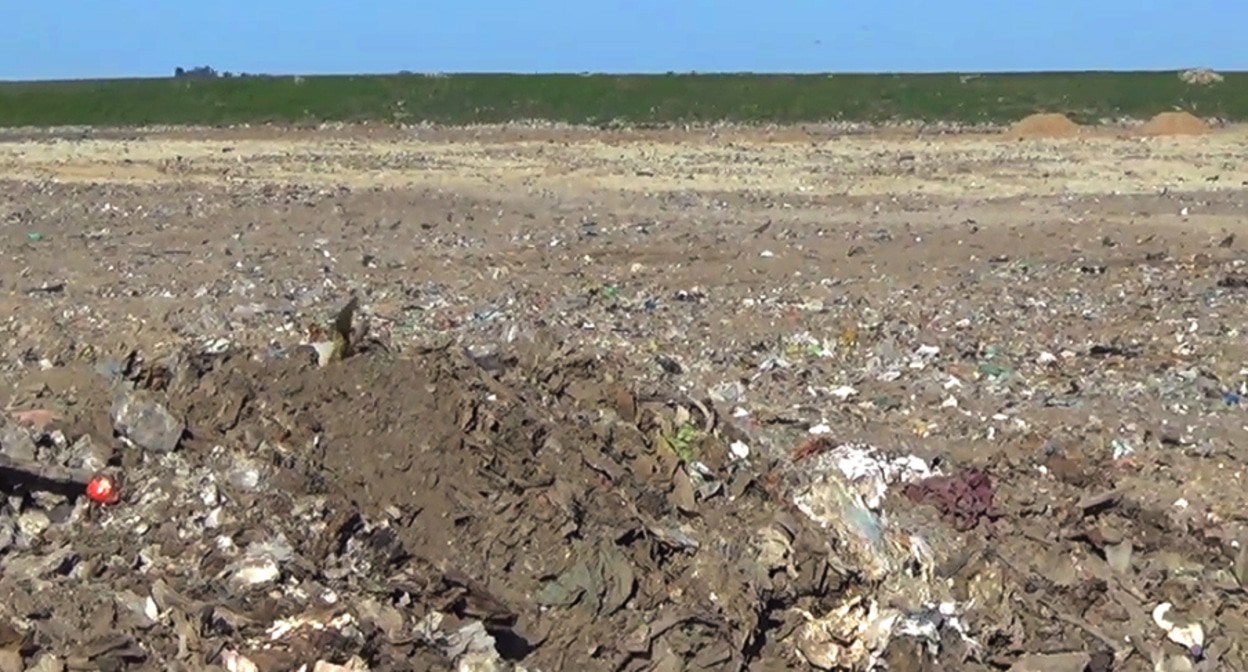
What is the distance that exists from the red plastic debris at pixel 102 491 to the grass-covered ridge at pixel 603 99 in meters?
27.5

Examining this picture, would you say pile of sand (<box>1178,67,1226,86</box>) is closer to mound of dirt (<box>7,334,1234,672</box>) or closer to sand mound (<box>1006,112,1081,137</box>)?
sand mound (<box>1006,112,1081,137</box>)

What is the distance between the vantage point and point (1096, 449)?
6895 mm

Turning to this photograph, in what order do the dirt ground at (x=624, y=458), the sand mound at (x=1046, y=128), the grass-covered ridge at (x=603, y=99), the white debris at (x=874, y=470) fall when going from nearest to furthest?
the dirt ground at (x=624, y=458) → the white debris at (x=874, y=470) → the sand mound at (x=1046, y=128) → the grass-covered ridge at (x=603, y=99)

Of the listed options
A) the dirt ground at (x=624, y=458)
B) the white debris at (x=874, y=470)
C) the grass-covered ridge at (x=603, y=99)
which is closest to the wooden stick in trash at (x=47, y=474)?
the dirt ground at (x=624, y=458)

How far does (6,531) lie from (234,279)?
5.59 metres

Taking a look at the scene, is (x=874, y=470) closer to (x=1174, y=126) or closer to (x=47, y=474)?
(x=47, y=474)

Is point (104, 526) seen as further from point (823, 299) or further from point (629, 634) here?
point (823, 299)

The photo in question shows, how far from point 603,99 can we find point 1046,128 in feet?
38.8

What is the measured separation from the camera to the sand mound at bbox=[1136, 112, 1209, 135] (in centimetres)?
2664

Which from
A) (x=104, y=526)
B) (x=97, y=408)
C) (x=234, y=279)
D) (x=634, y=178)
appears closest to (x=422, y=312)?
(x=234, y=279)

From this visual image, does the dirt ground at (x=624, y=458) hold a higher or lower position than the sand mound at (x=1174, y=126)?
higher

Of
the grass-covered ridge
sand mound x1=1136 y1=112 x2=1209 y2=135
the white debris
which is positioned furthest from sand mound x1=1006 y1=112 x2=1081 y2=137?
the white debris

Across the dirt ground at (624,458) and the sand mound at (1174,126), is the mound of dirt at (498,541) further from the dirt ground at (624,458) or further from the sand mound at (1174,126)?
the sand mound at (1174,126)

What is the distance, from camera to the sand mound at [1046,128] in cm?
2716
